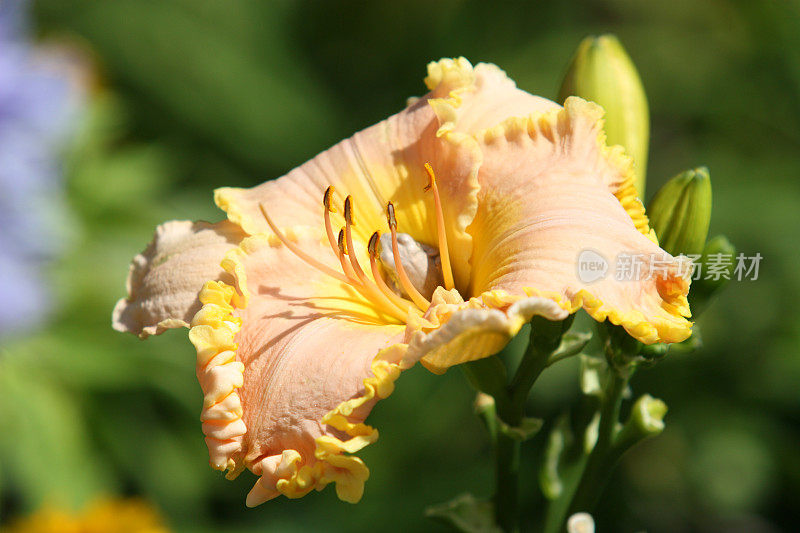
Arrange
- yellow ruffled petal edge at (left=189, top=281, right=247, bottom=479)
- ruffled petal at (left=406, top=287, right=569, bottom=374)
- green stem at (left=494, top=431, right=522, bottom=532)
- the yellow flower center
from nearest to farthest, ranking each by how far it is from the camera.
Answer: ruffled petal at (left=406, top=287, right=569, bottom=374)
yellow ruffled petal edge at (left=189, top=281, right=247, bottom=479)
the yellow flower center
green stem at (left=494, top=431, right=522, bottom=532)

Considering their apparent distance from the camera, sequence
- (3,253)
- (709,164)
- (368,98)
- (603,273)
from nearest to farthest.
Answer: (603,273) → (3,253) → (709,164) → (368,98)

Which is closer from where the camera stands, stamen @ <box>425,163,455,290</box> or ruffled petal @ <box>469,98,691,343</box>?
ruffled petal @ <box>469,98,691,343</box>

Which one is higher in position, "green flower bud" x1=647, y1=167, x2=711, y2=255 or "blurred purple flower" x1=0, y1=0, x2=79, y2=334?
"blurred purple flower" x1=0, y1=0, x2=79, y2=334

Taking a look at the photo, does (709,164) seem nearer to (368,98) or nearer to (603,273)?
(368,98)

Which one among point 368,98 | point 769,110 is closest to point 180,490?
point 368,98

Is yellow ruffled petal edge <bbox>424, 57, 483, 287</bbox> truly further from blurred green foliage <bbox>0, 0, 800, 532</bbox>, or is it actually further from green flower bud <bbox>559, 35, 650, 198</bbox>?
blurred green foliage <bbox>0, 0, 800, 532</bbox>

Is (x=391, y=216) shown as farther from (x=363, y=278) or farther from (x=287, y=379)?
(x=287, y=379)

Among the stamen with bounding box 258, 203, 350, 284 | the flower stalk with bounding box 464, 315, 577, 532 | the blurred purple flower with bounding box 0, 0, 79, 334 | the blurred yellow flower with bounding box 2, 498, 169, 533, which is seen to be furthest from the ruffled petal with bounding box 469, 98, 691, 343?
the blurred purple flower with bounding box 0, 0, 79, 334
